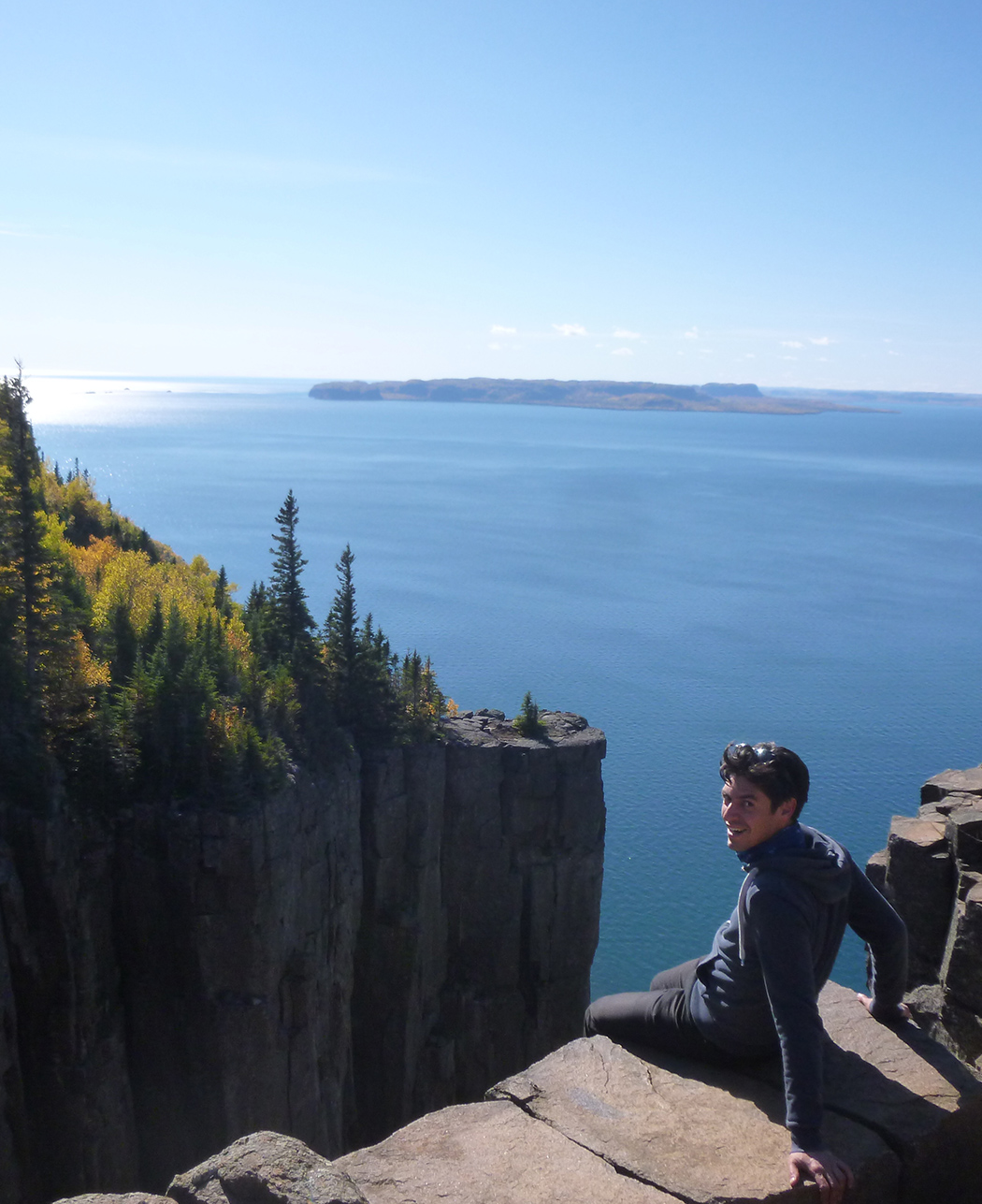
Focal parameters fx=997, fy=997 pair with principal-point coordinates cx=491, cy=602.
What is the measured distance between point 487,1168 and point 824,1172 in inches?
77.8

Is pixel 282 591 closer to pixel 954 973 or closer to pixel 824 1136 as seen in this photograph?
pixel 954 973

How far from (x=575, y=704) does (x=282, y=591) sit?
129ft

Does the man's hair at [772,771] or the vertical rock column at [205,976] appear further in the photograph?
the vertical rock column at [205,976]

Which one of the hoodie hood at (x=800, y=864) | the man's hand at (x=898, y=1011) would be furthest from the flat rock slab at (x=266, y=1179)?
the man's hand at (x=898, y=1011)

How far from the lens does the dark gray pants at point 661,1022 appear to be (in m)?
7.25

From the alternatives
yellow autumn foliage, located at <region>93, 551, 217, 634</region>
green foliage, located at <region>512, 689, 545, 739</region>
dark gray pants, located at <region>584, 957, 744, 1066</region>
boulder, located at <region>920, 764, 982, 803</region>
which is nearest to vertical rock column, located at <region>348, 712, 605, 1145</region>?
green foliage, located at <region>512, 689, 545, 739</region>

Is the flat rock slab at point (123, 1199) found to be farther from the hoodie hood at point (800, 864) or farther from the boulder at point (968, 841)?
the boulder at point (968, 841)

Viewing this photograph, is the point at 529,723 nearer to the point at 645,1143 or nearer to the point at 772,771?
the point at 772,771

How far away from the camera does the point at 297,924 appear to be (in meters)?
28.1

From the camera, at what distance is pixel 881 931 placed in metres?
7.10

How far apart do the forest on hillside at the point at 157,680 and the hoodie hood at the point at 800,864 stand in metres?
21.3

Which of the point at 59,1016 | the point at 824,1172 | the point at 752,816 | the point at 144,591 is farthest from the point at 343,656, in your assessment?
the point at 824,1172

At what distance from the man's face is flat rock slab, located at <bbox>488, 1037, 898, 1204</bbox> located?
1731 mm

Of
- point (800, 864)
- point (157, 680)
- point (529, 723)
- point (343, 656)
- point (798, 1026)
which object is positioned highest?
point (800, 864)
